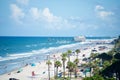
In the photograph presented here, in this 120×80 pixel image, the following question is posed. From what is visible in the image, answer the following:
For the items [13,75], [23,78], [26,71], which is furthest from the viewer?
[26,71]

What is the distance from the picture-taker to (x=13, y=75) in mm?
83438

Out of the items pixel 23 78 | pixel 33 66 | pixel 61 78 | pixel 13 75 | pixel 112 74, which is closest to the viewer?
pixel 112 74

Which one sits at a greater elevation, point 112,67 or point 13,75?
point 112,67

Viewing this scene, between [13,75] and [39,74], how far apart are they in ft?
32.0

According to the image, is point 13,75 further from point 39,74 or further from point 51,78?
point 51,78

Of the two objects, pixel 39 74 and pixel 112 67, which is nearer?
pixel 112 67

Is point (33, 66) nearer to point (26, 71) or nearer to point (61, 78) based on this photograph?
point (26, 71)

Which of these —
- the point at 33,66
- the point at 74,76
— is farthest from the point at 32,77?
the point at 33,66

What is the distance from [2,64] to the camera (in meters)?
108

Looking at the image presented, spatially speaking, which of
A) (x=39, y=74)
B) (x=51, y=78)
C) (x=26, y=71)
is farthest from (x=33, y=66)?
(x=51, y=78)

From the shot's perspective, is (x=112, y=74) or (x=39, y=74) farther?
(x=39, y=74)

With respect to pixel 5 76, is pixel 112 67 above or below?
above

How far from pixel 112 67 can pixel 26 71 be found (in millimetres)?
43765

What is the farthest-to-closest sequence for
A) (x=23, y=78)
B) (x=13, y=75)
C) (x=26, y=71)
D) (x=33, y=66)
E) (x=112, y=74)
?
(x=33, y=66), (x=26, y=71), (x=13, y=75), (x=23, y=78), (x=112, y=74)
